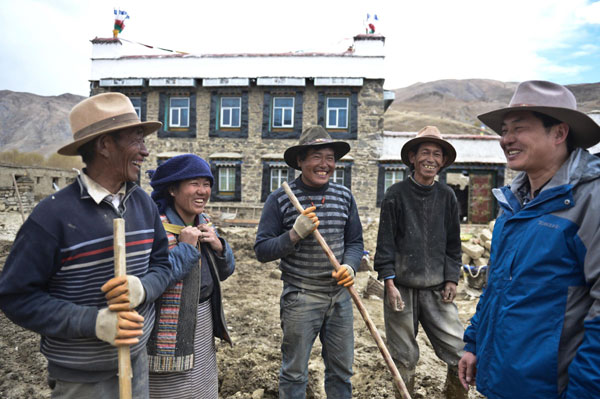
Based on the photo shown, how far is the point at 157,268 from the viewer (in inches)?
82.1

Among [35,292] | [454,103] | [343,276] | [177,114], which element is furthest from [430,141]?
[454,103]

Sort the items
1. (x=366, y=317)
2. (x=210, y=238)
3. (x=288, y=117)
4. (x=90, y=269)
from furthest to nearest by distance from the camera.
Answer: (x=288, y=117)
(x=366, y=317)
(x=210, y=238)
(x=90, y=269)

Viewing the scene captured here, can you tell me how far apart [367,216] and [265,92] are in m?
7.89

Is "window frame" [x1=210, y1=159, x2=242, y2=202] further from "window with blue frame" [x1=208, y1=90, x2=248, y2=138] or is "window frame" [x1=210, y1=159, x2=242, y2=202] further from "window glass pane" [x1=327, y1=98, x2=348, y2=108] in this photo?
"window glass pane" [x1=327, y1=98, x2=348, y2=108]

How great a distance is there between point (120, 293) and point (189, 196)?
3.19 feet

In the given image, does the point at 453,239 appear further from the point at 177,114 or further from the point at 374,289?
the point at 177,114

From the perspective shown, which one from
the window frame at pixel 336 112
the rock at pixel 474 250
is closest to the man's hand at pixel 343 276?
the rock at pixel 474 250

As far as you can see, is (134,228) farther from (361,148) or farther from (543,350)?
(361,148)

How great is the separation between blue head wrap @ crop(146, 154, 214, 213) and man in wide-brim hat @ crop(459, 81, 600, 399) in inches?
77.7

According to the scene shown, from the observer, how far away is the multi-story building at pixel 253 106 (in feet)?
54.9

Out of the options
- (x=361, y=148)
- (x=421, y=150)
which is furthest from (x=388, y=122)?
(x=421, y=150)

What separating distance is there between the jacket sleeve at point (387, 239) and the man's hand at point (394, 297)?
0.28 feet

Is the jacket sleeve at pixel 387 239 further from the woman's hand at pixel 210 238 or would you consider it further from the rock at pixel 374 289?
the rock at pixel 374 289

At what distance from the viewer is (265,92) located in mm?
17406
